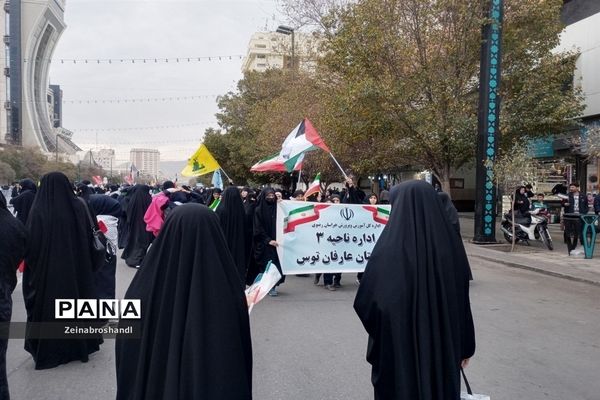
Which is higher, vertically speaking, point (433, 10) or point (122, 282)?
point (433, 10)

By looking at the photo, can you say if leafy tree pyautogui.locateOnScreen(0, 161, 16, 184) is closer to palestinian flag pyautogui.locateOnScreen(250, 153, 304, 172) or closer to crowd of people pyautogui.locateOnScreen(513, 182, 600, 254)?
palestinian flag pyautogui.locateOnScreen(250, 153, 304, 172)

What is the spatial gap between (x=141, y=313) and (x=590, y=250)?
1240 centimetres

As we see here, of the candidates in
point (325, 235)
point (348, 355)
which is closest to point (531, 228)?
point (325, 235)

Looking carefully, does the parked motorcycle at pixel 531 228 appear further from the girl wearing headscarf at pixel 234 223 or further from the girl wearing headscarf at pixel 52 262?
the girl wearing headscarf at pixel 52 262

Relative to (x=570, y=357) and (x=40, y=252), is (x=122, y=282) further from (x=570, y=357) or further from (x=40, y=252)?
(x=570, y=357)

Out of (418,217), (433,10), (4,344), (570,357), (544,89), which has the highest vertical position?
(433,10)

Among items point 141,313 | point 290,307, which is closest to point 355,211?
point 290,307

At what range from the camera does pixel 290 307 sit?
24.7 ft

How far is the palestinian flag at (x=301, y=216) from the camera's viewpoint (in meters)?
8.66

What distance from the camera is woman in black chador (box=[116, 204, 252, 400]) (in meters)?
2.42

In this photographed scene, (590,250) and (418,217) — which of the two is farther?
(590,250)

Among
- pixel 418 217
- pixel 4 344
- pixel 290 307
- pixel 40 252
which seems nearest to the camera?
pixel 418 217

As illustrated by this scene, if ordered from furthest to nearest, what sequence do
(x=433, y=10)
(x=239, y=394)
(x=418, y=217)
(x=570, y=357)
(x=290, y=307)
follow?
(x=433, y=10)
(x=290, y=307)
(x=570, y=357)
(x=418, y=217)
(x=239, y=394)

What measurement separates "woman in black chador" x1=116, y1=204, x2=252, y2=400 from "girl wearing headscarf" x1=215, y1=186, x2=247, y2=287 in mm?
5343
